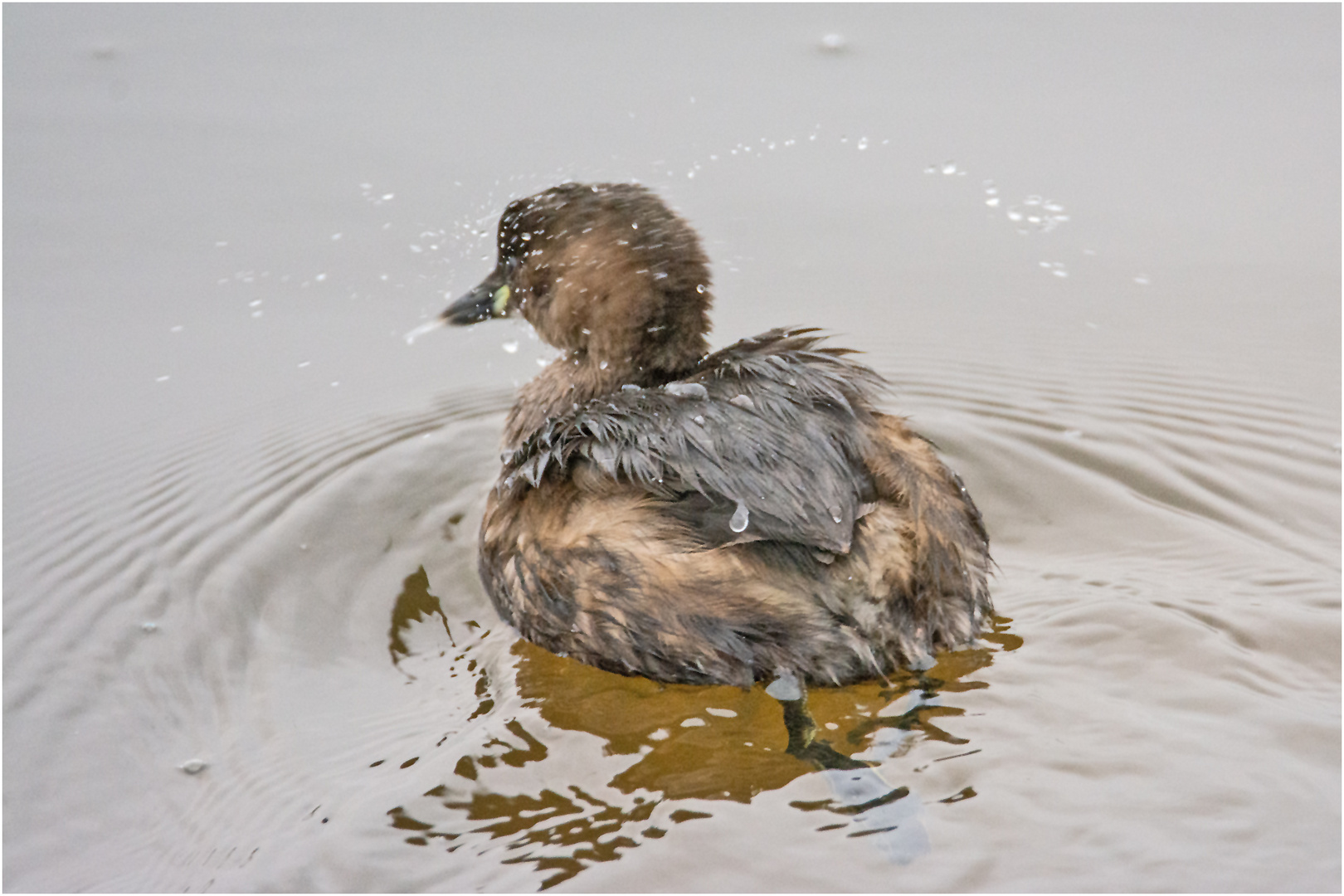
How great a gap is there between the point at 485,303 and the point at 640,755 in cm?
177

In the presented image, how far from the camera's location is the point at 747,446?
10.4ft

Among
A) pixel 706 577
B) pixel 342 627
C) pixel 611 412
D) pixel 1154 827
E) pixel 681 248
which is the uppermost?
pixel 681 248

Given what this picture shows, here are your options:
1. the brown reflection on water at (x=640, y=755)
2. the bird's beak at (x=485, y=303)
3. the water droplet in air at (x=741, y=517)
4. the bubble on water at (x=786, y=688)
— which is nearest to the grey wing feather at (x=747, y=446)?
the water droplet in air at (x=741, y=517)

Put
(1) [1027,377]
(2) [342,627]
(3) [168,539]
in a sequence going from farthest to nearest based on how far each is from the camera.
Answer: (1) [1027,377], (3) [168,539], (2) [342,627]

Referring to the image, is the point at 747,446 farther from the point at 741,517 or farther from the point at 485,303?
the point at 485,303

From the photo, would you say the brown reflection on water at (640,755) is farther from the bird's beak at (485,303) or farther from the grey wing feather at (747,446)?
the bird's beak at (485,303)

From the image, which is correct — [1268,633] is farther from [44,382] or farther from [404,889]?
[44,382]

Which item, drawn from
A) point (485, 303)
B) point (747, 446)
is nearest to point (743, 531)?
point (747, 446)

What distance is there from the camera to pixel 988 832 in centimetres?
282

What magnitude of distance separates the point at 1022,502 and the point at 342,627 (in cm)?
231

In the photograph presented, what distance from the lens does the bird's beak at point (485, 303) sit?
4.29 metres

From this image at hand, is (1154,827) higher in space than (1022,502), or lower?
lower

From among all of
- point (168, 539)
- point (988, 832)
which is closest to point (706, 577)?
point (988, 832)

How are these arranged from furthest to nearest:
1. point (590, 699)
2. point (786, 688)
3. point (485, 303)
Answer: point (485, 303) < point (590, 699) < point (786, 688)
